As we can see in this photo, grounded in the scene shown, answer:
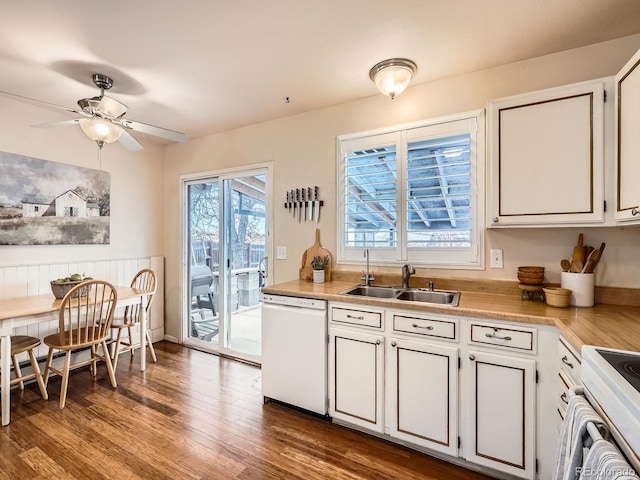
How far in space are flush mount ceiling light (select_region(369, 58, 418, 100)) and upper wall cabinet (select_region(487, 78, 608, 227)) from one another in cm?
59

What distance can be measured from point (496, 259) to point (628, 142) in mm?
947

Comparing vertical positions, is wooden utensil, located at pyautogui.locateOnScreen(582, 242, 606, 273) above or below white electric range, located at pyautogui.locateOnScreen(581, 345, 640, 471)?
above

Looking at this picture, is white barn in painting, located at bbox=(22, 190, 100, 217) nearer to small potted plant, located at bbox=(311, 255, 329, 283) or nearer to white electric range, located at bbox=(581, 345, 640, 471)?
small potted plant, located at bbox=(311, 255, 329, 283)

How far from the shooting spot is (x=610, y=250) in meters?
1.86

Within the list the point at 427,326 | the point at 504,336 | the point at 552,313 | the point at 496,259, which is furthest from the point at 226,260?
the point at 552,313

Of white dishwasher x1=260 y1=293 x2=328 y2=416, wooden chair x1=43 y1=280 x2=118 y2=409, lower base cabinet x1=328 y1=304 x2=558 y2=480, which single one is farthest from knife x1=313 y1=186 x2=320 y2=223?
wooden chair x1=43 y1=280 x2=118 y2=409

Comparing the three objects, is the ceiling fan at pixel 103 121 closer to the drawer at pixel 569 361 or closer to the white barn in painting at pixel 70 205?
the white barn in painting at pixel 70 205

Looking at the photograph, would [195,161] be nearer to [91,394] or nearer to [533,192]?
[91,394]

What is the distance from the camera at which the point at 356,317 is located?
→ 2061mm

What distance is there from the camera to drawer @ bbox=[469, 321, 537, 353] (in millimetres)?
1567

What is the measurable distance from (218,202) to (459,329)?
289cm

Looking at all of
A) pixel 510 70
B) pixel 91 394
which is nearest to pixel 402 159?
pixel 510 70

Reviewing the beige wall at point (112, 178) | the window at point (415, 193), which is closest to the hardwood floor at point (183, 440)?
the beige wall at point (112, 178)

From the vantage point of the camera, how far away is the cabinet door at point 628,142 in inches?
55.5
